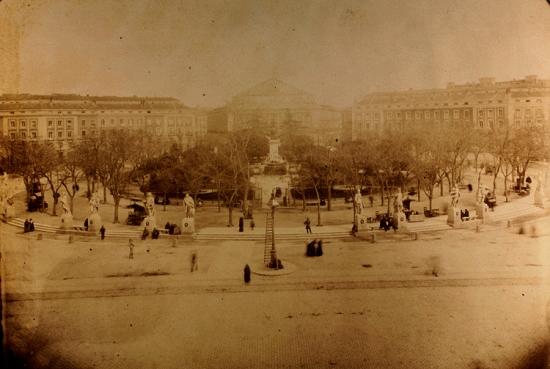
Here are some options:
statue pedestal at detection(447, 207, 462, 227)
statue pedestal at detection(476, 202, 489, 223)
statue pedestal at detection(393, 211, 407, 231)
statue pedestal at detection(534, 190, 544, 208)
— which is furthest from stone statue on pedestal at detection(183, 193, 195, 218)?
statue pedestal at detection(534, 190, 544, 208)

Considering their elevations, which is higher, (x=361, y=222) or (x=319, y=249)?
(x=361, y=222)

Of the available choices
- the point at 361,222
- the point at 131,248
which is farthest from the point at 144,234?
the point at 361,222

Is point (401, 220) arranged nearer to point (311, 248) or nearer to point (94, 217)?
point (311, 248)

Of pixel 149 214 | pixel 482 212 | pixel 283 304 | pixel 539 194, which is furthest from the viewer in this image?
pixel 539 194

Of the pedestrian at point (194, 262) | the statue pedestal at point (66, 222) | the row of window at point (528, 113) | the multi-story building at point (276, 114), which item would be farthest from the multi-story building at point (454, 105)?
the statue pedestal at point (66, 222)

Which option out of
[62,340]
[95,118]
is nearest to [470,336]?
[62,340]

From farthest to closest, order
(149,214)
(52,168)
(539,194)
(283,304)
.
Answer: (539,194) < (52,168) < (149,214) < (283,304)
